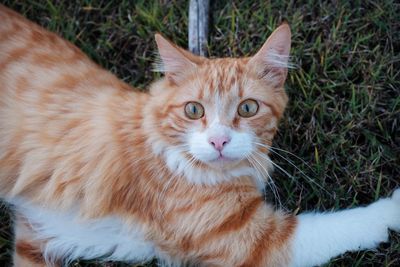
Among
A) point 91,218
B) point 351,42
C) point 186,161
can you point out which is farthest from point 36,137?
point 351,42

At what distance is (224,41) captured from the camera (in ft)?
10.2

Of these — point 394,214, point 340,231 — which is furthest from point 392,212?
point 340,231

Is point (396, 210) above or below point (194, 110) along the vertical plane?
below

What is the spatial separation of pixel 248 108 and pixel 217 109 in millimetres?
138

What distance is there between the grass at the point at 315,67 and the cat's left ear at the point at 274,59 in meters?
0.62

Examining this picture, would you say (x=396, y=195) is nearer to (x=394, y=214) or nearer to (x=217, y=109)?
(x=394, y=214)

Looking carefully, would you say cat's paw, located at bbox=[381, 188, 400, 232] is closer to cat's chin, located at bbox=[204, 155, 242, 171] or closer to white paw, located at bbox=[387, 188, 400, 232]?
white paw, located at bbox=[387, 188, 400, 232]

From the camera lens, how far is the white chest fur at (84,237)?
2.28 m

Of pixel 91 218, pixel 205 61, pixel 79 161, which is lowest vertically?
pixel 91 218

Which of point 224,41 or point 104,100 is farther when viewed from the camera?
point 224,41

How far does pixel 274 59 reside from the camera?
2.15m

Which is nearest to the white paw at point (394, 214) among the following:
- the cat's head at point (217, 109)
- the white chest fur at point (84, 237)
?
the cat's head at point (217, 109)

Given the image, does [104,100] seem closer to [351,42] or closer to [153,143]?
[153,143]

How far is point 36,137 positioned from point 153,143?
0.57 m
